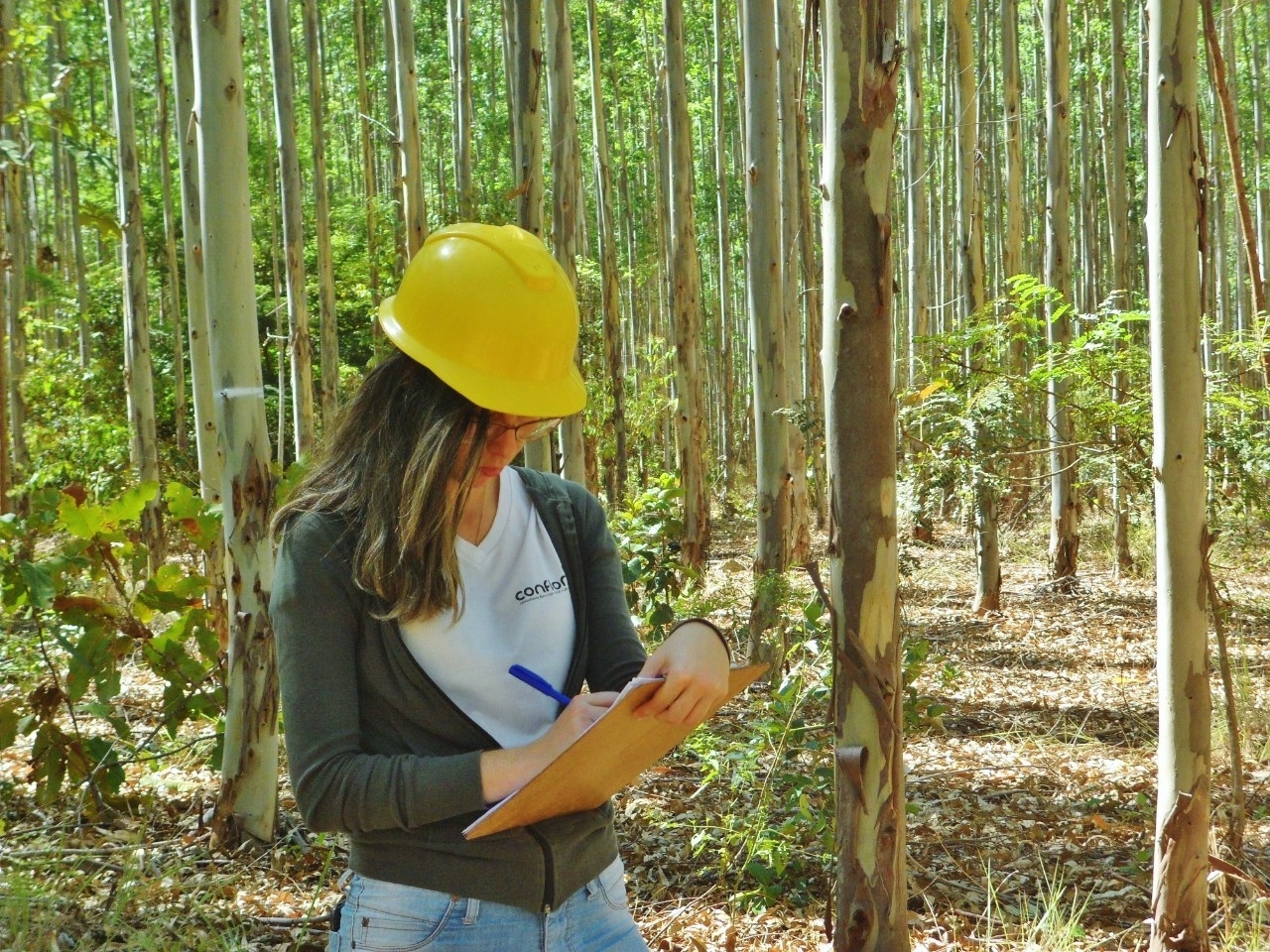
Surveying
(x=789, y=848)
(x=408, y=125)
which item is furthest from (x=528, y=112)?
(x=408, y=125)

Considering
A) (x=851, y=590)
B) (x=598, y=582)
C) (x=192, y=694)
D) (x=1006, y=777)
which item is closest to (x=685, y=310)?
(x=1006, y=777)

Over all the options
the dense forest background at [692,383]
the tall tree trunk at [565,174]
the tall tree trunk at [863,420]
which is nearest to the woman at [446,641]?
the tall tree trunk at [863,420]

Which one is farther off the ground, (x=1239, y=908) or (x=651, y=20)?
(x=651, y=20)

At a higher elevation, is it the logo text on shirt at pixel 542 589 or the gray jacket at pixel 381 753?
the logo text on shirt at pixel 542 589

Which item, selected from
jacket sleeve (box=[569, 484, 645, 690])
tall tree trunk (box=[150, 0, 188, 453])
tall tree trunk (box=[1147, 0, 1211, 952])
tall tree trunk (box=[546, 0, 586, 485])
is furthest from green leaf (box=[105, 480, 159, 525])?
tall tree trunk (box=[150, 0, 188, 453])

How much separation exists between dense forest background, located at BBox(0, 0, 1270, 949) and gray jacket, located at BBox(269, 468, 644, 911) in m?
1.19

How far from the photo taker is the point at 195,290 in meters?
4.98

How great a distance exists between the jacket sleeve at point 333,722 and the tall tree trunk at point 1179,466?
2158 mm

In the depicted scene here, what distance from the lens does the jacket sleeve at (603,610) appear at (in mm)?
1485

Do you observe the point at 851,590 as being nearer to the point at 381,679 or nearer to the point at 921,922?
the point at 381,679

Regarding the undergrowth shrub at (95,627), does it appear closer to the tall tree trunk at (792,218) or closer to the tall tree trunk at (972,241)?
the tall tree trunk at (792,218)

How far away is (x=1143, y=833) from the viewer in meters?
4.17

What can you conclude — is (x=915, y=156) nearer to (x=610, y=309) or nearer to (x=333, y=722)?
(x=610, y=309)

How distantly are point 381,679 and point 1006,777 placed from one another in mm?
4102
